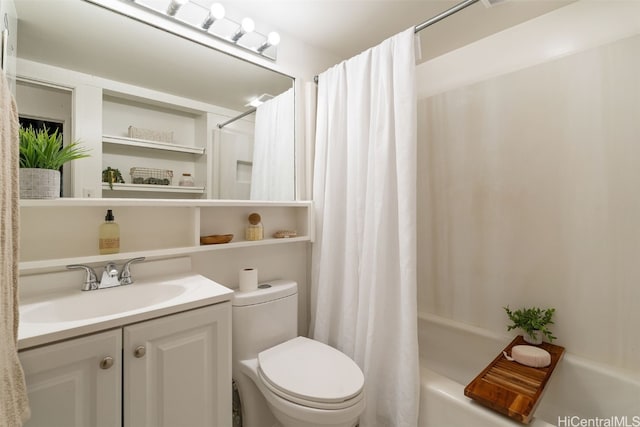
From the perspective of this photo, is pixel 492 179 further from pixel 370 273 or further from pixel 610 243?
pixel 370 273

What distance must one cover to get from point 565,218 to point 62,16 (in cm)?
260

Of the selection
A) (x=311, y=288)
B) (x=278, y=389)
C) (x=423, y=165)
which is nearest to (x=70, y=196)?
(x=278, y=389)

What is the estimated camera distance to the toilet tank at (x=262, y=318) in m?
1.38

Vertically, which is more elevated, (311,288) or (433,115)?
(433,115)

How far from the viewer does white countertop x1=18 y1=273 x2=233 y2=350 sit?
79cm

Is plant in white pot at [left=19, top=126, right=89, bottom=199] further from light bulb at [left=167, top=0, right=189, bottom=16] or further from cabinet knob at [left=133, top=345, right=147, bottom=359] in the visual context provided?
light bulb at [left=167, top=0, right=189, bottom=16]

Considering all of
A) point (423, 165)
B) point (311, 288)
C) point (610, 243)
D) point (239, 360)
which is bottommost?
point (239, 360)

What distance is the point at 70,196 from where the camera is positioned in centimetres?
114

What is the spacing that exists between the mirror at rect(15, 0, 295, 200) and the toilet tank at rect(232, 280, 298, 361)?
575 millimetres

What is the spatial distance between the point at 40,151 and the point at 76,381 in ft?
2.52

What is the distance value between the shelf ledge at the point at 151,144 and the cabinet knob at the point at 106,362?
90 centimetres

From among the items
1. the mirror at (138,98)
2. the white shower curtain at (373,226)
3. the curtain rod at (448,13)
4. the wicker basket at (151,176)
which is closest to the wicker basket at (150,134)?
the mirror at (138,98)

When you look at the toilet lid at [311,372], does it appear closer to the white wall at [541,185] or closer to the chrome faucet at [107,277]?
the chrome faucet at [107,277]

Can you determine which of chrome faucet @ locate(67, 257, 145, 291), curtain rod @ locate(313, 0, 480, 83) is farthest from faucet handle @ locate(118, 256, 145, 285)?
curtain rod @ locate(313, 0, 480, 83)
